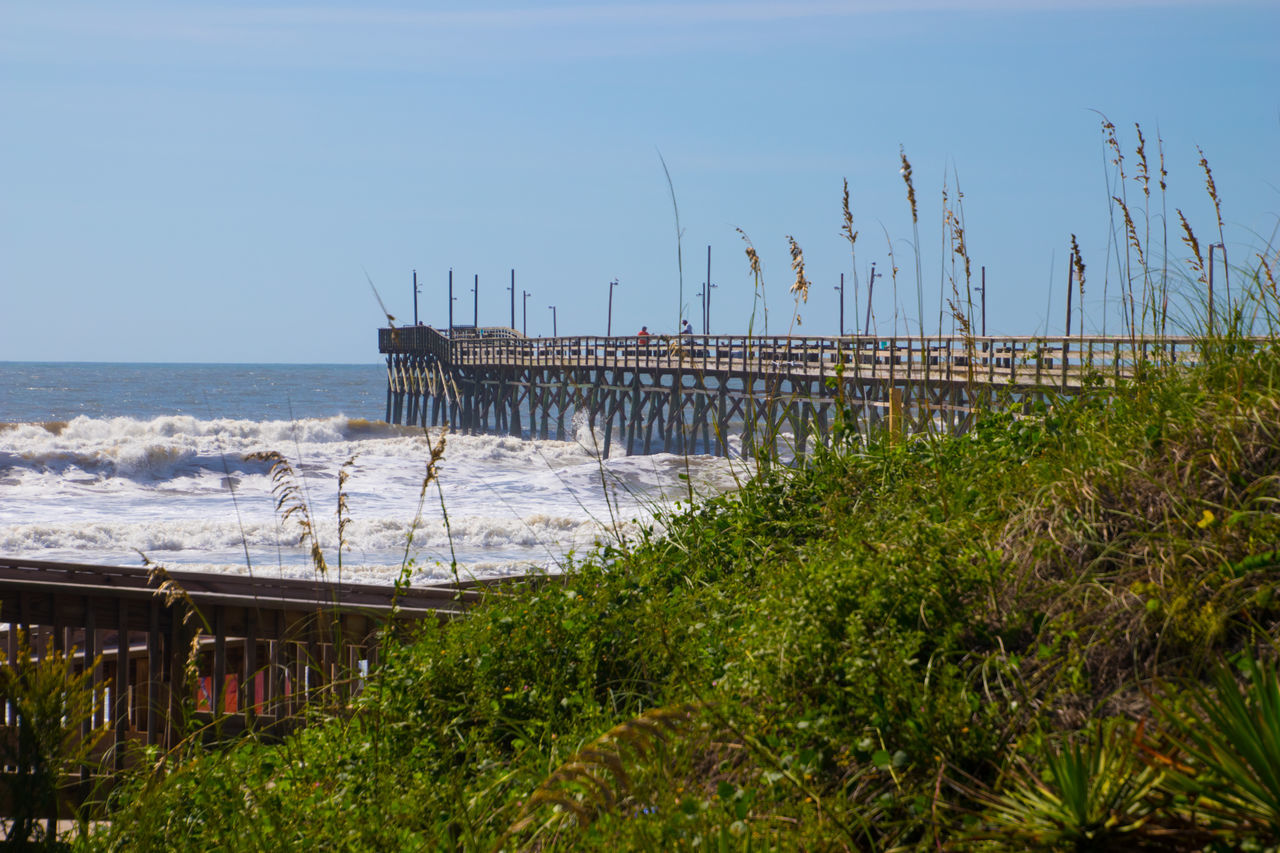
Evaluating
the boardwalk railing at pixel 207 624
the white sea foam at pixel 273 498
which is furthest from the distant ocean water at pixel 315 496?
the boardwalk railing at pixel 207 624

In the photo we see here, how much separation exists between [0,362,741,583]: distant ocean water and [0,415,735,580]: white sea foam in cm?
5

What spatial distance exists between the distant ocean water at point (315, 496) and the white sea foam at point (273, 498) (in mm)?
54

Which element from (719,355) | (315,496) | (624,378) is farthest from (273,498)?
(624,378)

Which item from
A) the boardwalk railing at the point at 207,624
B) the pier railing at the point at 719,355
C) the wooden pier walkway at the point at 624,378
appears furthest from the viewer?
the wooden pier walkway at the point at 624,378

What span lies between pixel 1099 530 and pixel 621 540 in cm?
192

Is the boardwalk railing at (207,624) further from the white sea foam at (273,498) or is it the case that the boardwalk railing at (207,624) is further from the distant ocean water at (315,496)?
the white sea foam at (273,498)

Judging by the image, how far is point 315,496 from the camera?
2600 centimetres

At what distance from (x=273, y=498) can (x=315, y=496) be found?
5.89 meters

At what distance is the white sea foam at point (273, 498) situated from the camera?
1794 centimetres

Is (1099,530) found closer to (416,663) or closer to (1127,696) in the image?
(1127,696)

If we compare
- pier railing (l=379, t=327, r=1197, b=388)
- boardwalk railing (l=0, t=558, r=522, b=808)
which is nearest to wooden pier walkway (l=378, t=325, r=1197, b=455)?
pier railing (l=379, t=327, r=1197, b=388)

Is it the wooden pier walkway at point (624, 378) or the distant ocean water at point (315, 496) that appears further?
the wooden pier walkway at point (624, 378)

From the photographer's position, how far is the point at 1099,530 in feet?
9.73

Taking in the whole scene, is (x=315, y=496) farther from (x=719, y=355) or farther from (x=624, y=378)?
(x=624, y=378)
